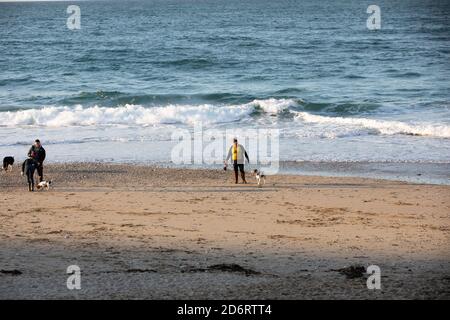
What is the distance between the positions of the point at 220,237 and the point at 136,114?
70.0 feet

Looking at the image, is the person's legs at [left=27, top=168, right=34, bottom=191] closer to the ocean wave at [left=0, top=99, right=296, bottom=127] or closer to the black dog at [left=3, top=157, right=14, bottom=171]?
the black dog at [left=3, top=157, right=14, bottom=171]

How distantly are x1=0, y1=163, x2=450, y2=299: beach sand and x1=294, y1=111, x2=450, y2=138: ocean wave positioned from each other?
8.87 m

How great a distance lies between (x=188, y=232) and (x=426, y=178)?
30.4 feet

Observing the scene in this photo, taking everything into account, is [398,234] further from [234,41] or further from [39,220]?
[234,41]

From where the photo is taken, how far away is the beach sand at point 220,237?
10921 millimetres

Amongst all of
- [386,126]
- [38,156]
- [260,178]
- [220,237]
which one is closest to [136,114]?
[386,126]

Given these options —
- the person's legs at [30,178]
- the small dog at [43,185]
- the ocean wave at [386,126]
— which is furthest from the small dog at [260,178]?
the ocean wave at [386,126]

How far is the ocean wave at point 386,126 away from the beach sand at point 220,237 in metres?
8.87

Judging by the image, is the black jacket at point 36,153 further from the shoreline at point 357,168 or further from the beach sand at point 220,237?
the shoreline at point 357,168

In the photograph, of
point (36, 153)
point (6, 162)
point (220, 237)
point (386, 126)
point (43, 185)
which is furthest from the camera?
point (386, 126)

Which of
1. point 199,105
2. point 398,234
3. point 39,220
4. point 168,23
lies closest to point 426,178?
point 398,234

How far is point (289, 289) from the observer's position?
1080 cm

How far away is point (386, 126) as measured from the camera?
30109 mm

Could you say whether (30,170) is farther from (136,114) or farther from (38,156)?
(136,114)
